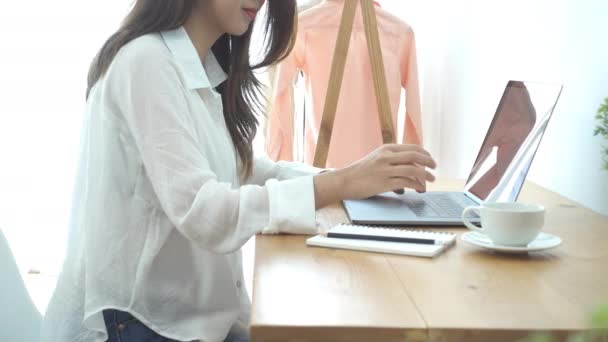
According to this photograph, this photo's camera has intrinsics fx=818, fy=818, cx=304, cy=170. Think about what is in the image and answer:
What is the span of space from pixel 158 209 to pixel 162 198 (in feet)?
0.33

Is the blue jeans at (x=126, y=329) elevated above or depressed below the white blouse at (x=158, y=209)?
below

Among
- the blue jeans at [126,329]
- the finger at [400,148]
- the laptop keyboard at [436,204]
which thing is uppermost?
the finger at [400,148]

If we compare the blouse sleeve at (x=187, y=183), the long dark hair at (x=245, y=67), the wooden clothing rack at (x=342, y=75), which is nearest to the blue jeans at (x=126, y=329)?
the blouse sleeve at (x=187, y=183)

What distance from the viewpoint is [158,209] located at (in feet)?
4.03

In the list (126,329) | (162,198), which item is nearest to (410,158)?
(162,198)

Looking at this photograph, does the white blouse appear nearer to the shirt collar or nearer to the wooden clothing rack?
the shirt collar

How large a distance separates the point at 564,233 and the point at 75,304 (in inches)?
29.5

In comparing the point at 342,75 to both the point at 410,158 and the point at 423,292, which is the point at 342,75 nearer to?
the point at 410,158

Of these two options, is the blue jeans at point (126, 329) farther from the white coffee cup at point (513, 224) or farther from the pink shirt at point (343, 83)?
the pink shirt at point (343, 83)

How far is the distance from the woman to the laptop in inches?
3.0

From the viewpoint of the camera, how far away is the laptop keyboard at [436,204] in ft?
4.48

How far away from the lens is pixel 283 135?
2.46 meters

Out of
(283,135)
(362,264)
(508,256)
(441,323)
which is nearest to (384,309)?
(441,323)

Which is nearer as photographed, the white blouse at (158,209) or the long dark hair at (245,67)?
the white blouse at (158,209)
